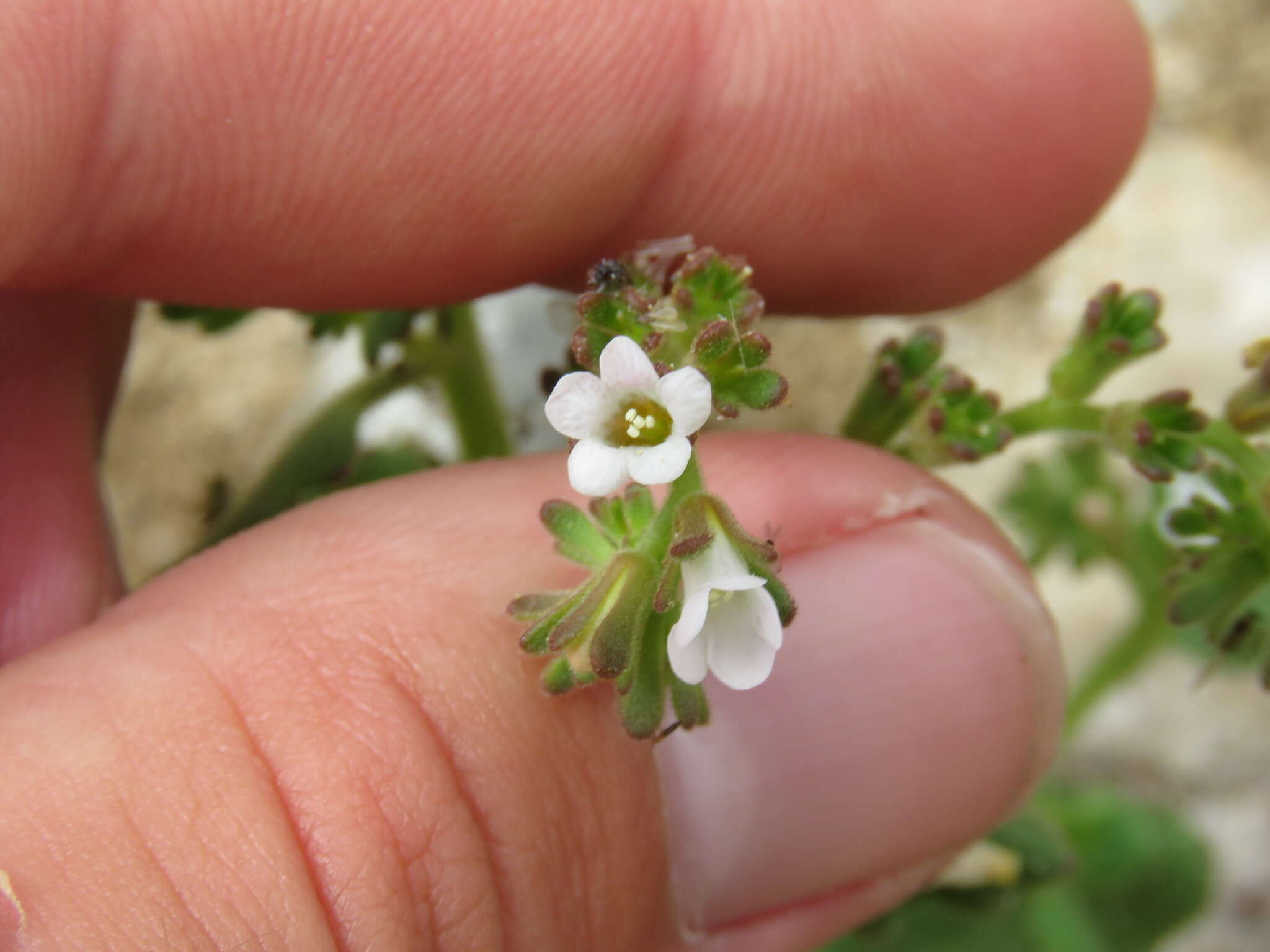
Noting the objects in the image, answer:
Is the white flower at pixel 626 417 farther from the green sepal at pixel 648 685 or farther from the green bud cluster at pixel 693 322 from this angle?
the green sepal at pixel 648 685

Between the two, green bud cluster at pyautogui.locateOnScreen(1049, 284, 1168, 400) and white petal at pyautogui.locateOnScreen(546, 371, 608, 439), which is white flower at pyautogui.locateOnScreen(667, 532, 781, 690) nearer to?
white petal at pyautogui.locateOnScreen(546, 371, 608, 439)

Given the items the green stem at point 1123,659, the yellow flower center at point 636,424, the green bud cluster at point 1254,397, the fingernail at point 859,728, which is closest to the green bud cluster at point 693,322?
the yellow flower center at point 636,424

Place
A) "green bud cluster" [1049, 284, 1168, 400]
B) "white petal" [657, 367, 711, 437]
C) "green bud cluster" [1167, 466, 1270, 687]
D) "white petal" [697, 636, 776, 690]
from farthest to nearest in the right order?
"green bud cluster" [1049, 284, 1168, 400]
"green bud cluster" [1167, 466, 1270, 687]
"white petal" [697, 636, 776, 690]
"white petal" [657, 367, 711, 437]

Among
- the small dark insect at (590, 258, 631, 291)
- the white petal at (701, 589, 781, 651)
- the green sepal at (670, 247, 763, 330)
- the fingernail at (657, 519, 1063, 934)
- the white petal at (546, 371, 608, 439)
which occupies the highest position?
the small dark insect at (590, 258, 631, 291)

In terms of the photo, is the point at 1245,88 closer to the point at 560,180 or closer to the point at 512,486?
the point at 560,180

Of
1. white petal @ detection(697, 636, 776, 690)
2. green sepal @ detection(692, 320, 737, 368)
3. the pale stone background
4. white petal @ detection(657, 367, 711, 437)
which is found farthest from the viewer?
Result: the pale stone background

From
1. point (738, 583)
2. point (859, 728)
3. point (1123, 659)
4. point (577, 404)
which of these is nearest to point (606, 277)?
point (577, 404)

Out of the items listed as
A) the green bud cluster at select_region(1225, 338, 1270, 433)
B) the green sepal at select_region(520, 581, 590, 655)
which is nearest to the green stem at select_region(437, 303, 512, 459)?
the green sepal at select_region(520, 581, 590, 655)

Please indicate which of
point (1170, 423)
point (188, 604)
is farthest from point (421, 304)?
point (1170, 423)
